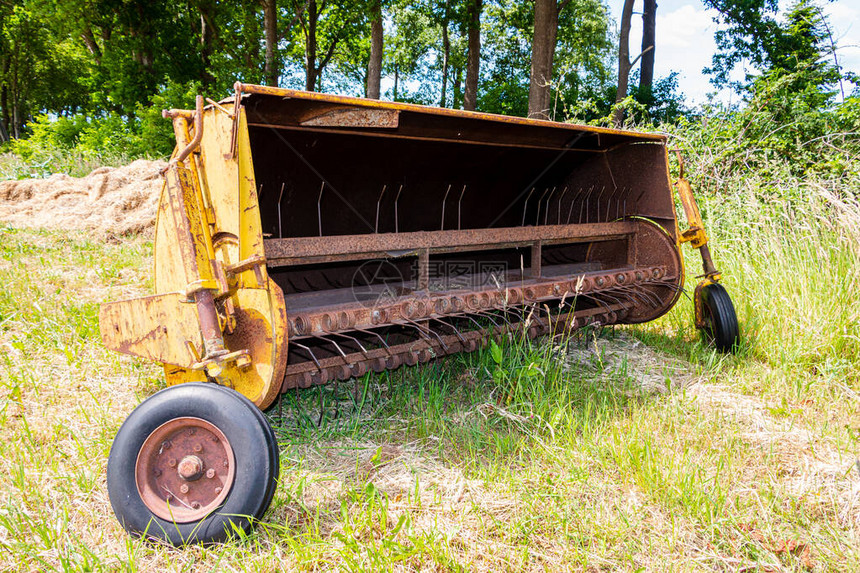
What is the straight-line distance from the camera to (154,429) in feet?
6.51

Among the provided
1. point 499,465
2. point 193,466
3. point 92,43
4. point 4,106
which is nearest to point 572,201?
point 499,465

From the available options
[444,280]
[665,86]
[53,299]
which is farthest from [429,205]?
[665,86]

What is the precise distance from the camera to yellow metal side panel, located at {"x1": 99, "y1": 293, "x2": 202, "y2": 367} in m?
2.23

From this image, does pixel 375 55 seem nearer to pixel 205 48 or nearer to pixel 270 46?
pixel 270 46

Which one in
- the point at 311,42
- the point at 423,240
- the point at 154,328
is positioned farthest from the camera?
the point at 311,42

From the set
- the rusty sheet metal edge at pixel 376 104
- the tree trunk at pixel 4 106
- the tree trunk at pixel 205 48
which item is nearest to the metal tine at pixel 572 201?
the rusty sheet metal edge at pixel 376 104

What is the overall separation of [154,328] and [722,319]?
3544 mm

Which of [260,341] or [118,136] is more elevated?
[118,136]

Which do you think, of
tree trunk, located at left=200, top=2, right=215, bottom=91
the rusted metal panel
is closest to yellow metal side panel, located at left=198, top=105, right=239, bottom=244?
the rusted metal panel

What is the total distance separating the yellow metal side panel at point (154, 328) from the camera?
87.9 inches

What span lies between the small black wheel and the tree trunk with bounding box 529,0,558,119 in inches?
333

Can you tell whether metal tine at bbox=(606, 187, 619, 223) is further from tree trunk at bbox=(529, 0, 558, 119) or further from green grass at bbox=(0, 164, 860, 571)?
tree trunk at bbox=(529, 0, 558, 119)

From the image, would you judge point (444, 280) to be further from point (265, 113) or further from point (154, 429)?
point (154, 429)

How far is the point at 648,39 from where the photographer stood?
58.5 ft
